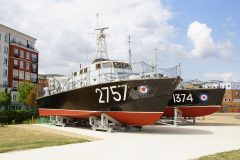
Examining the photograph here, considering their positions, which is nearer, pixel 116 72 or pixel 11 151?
pixel 11 151

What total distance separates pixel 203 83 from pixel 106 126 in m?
11.5

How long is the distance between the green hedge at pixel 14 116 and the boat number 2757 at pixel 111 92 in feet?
43.7

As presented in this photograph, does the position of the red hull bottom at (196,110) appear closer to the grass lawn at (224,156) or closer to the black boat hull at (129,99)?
the black boat hull at (129,99)

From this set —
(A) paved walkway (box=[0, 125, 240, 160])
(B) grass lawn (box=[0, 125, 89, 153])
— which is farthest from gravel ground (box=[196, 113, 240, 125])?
(B) grass lawn (box=[0, 125, 89, 153])

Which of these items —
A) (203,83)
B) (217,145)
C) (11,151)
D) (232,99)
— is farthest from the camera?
(232,99)

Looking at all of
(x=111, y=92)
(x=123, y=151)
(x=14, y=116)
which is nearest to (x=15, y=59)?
(x=14, y=116)

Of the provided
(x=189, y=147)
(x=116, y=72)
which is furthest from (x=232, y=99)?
(x=189, y=147)

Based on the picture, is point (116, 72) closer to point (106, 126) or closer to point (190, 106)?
point (106, 126)

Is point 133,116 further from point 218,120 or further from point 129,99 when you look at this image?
point 218,120

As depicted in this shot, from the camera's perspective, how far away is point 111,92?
17.7 metres

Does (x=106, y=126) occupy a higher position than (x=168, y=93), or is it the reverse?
(x=168, y=93)

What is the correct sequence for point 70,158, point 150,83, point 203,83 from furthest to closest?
point 203,83 < point 150,83 < point 70,158

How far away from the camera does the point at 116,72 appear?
1906 centimetres

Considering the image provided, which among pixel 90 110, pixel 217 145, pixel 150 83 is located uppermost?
pixel 150 83
